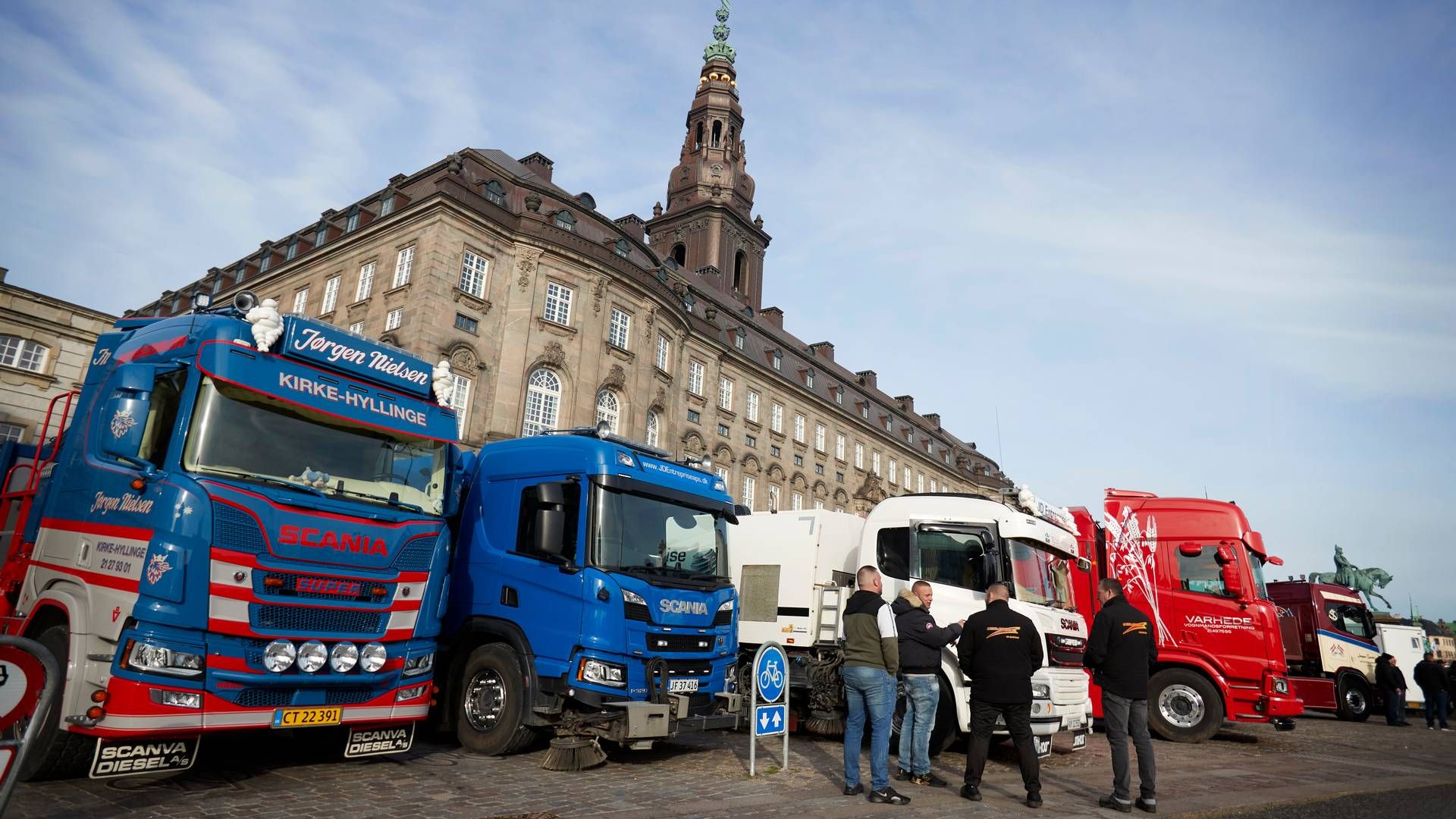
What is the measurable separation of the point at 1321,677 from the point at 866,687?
A: 18078 mm

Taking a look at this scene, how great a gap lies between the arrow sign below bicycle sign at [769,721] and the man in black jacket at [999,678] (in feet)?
6.20

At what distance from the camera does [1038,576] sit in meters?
10.0

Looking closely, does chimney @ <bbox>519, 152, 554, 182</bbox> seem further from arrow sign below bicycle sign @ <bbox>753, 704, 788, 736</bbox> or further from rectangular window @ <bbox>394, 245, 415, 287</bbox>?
arrow sign below bicycle sign @ <bbox>753, 704, 788, 736</bbox>

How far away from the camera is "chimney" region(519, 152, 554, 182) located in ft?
129

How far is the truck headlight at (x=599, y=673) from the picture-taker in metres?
7.89

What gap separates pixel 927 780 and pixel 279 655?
6.16 meters

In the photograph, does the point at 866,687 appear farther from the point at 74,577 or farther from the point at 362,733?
the point at 74,577

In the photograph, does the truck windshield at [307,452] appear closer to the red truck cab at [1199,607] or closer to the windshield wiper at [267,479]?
the windshield wiper at [267,479]

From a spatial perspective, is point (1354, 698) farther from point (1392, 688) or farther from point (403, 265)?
point (403, 265)

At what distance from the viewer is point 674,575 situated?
28.9 ft

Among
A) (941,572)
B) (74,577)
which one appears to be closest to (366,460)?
(74,577)

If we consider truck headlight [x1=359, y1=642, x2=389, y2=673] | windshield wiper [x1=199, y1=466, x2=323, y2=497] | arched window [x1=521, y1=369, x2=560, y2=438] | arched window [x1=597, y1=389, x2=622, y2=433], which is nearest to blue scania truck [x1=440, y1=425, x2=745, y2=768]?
truck headlight [x1=359, y1=642, x2=389, y2=673]

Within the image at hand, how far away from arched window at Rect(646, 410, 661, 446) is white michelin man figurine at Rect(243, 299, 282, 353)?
1114 inches

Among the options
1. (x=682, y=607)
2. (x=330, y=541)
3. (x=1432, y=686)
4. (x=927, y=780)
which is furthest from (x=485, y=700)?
(x=1432, y=686)
